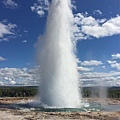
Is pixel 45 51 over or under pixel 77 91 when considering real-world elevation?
over

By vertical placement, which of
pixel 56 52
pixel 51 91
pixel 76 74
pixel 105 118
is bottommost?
pixel 105 118

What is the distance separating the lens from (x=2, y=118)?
3366 centimetres

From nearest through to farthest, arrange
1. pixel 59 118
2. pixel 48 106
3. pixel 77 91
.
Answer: pixel 59 118
pixel 48 106
pixel 77 91

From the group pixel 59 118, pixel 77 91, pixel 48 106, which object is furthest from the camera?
pixel 77 91

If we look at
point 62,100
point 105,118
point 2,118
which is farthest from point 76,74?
point 2,118

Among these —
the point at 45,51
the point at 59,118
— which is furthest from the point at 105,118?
the point at 45,51

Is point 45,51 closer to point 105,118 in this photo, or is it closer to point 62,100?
point 62,100

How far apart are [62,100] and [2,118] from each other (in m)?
15.3

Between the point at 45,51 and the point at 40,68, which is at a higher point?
the point at 45,51

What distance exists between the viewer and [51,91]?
47719 mm

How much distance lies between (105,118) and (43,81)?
17415 millimetres

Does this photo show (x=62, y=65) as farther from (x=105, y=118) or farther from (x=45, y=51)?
(x=105, y=118)

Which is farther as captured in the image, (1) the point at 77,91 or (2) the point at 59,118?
(1) the point at 77,91

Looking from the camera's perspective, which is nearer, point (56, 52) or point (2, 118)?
point (2, 118)
